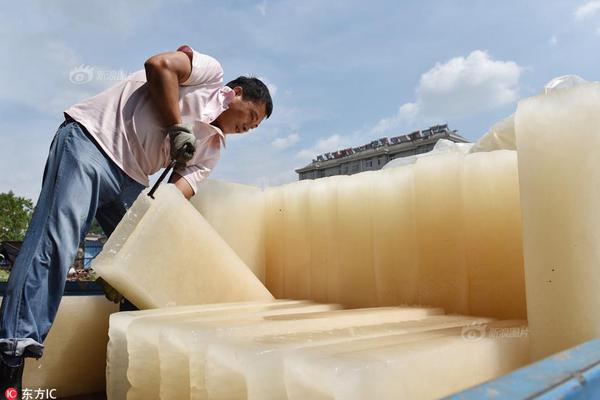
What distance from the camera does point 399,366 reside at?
0.72 metres

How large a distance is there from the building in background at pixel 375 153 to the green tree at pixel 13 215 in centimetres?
1546

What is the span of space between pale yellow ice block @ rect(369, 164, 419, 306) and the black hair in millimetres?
624

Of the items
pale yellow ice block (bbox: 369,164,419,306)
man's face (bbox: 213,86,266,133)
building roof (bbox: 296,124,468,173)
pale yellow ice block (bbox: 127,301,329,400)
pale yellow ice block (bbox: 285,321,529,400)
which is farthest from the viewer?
building roof (bbox: 296,124,468,173)

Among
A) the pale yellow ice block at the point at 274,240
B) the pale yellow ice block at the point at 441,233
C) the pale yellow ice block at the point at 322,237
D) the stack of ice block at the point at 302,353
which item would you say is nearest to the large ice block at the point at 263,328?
the stack of ice block at the point at 302,353

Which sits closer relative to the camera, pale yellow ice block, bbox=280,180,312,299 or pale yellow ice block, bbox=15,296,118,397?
pale yellow ice block, bbox=15,296,118,397

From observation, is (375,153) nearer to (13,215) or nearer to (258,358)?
(13,215)

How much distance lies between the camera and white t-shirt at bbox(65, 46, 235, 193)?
1.61 meters

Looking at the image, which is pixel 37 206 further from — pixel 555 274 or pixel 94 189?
pixel 555 274

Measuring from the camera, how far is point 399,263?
62.4 inches

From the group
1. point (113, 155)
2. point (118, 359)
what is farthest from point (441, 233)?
point (113, 155)

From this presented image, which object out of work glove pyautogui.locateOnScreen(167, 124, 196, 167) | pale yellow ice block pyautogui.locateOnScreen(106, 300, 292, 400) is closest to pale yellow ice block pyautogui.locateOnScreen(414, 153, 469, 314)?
work glove pyautogui.locateOnScreen(167, 124, 196, 167)

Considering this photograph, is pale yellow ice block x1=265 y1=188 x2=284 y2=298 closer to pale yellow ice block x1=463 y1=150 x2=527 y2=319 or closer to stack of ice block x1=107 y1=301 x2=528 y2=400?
stack of ice block x1=107 y1=301 x2=528 y2=400

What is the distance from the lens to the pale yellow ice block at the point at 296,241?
6.40 feet

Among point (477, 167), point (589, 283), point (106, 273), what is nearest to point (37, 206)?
point (106, 273)
